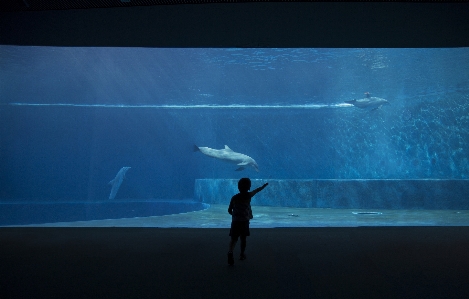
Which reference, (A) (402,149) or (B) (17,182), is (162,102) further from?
(A) (402,149)

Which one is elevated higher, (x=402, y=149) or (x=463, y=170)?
(x=402, y=149)

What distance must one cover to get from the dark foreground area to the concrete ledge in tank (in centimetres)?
782

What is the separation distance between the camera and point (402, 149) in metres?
32.4

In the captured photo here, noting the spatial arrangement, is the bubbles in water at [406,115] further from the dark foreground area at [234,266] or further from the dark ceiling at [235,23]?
the dark foreground area at [234,266]

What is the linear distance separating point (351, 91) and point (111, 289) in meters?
31.6

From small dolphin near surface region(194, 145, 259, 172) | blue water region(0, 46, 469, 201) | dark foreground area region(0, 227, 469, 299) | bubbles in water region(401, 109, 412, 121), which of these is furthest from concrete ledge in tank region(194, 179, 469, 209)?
bubbles in water region(401, 109, 412, 121)

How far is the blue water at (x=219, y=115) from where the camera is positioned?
25.2m

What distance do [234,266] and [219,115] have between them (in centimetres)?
3602

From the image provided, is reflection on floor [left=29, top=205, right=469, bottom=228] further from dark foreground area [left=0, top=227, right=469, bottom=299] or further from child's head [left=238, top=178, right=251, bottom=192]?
child's head [left=238, top=178, right=251, bottom=192]

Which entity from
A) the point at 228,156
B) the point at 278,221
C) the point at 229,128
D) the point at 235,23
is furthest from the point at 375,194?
the point at 229,128

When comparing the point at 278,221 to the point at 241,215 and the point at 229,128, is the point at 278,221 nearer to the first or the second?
the point at 241,215

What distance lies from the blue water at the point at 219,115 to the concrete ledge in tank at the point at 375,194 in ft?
30.7

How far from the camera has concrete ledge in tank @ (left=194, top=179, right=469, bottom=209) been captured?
14312mm

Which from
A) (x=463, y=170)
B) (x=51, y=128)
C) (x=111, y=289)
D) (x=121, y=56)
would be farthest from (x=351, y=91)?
(x=111, y=289)
